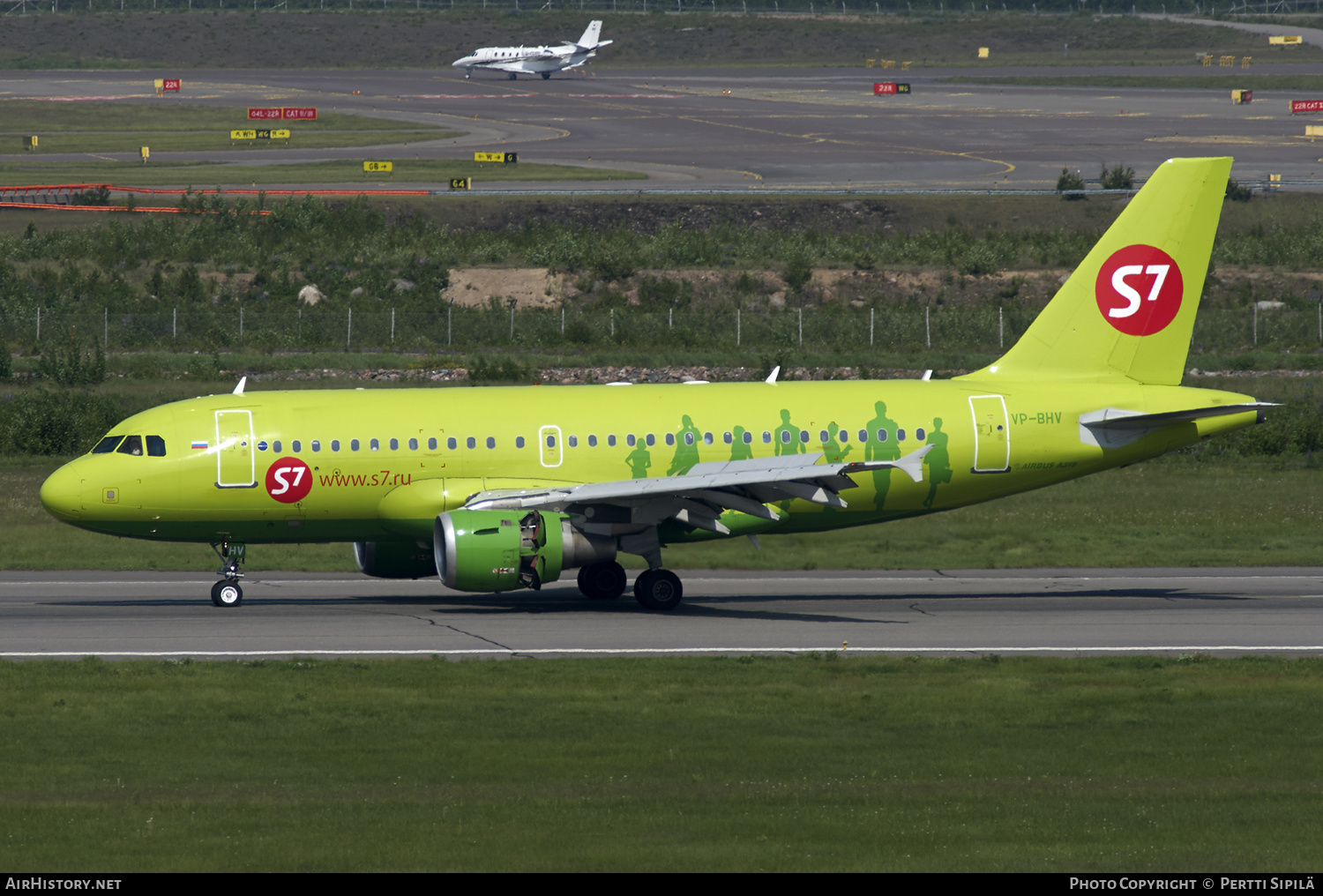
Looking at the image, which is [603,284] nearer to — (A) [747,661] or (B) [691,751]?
(A) [747,661]

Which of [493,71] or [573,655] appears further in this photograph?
[493,71]

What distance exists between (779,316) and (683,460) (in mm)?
43478

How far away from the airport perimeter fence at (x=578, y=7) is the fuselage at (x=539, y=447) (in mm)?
156117

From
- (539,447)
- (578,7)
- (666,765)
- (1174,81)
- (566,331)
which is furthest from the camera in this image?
(578,7)

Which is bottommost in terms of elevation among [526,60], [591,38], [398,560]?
[398,560]

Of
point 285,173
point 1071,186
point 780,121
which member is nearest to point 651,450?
point 1071,186

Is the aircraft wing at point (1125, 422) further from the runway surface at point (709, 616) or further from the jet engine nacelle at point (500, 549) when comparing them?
the jet engine nacelle at point (500, 549)

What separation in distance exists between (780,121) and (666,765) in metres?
110

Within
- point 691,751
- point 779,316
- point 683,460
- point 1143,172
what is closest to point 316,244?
point 779,316

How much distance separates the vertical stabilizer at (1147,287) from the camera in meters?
36.1

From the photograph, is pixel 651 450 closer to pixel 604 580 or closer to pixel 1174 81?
pixel 604 580

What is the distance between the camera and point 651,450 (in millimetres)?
34062

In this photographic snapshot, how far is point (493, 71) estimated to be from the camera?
157 meters

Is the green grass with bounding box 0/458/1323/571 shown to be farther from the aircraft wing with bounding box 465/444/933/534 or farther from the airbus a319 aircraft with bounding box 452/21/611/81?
the airbus a319 aircraft with bounding box 452/21/611/81
